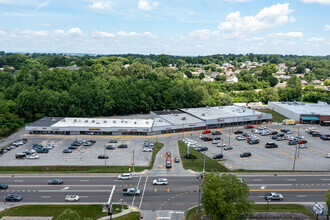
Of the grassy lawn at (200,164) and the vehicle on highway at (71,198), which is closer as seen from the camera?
the vehicle on highway at (71,198)

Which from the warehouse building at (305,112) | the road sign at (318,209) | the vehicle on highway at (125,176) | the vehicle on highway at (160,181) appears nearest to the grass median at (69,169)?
the vehicle on highway at (125,176)

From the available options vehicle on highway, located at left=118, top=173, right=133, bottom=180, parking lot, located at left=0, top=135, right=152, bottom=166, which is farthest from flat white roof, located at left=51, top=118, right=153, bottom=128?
vehicle on highway, located at left=118, top=173, right=133, bottom=180

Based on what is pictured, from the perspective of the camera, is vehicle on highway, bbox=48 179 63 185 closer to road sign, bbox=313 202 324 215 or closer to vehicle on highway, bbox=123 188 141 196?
vehicle on highway, bbox=123 188 141 196

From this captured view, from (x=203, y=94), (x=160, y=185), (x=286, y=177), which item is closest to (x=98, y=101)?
(x=203, y=94)

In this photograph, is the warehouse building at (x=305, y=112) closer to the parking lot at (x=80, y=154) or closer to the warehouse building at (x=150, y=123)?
the warehouse building at (x=150, y=123)

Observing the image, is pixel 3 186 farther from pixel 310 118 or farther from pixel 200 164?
pixel 310 118

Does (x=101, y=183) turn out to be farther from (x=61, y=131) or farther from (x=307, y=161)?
(x=307, y=161)

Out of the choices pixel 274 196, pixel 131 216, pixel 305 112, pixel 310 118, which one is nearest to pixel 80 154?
pixel 131 216

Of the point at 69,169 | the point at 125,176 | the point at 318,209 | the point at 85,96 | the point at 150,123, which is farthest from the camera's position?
the point at 85,96
